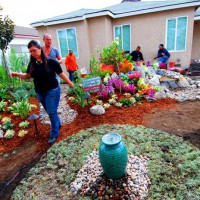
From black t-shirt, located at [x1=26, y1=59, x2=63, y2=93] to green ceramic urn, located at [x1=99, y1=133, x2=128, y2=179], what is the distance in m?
1.32

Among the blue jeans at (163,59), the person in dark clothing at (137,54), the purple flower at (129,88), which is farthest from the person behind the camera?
the person in dark clothing at (137,54)

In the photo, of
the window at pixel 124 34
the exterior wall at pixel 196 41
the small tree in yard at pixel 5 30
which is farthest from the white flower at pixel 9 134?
the exterior wall at pixel 196 41

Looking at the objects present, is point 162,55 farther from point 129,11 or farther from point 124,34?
point 129,11

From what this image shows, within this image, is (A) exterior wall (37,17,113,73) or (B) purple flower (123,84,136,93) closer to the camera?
(B) purple flower (123,84,136,93)

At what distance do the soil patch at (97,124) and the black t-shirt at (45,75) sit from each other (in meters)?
1.02

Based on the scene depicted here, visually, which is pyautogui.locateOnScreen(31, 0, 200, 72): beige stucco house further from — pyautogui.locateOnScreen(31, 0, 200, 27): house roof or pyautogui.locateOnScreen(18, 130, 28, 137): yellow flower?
pyautogui.locateOnScreen(18, 130, 28, 137): yellow flower

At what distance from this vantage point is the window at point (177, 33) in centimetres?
777

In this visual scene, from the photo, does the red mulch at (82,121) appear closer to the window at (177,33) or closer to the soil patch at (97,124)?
the soil patch at (97,124)

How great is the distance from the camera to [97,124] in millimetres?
3404

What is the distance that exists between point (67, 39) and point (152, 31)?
440 cm

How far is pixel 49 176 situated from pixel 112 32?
27.3 ft

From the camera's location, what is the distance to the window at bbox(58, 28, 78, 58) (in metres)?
8.60

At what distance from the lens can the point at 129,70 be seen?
19.3ft

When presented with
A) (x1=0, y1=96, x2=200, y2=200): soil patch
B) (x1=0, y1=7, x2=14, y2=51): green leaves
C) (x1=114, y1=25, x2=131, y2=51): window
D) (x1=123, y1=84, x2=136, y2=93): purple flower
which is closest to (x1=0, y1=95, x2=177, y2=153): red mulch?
(x1=0, y1=96, x2=200, y2=200): soil patch
